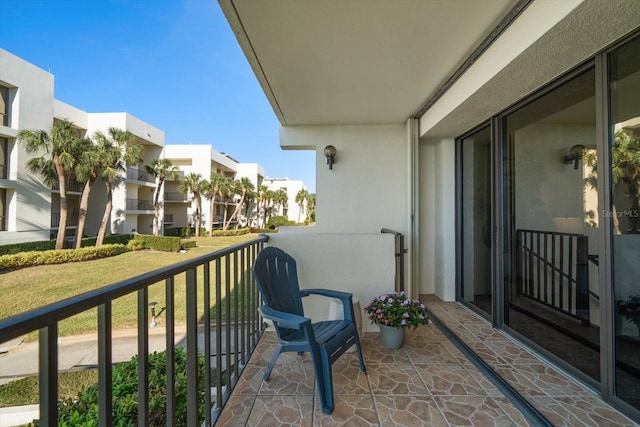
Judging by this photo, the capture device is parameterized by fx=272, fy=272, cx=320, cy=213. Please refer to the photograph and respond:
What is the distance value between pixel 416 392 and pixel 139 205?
21094 mm

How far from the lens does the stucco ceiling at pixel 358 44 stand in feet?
5.79

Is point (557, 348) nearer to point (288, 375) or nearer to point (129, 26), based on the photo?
point (288, 375)

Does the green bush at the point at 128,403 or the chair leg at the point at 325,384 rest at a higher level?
the chair leg at the point at 325,384

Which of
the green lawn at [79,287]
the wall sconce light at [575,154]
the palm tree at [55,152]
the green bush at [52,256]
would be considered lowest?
the green lawn at [79,287]

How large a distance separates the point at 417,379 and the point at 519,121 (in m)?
2.52

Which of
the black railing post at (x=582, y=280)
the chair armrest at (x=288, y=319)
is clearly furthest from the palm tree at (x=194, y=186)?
the black railing post at (x=582, y=280)

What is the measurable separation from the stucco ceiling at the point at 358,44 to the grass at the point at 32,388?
12.2 ft

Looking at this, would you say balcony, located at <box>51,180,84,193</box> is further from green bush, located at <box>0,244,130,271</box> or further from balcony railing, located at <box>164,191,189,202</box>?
balcony railing, located at <box>164,191,189,202</box>

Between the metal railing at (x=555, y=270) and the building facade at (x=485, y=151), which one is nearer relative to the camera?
the building facade at (x=485, y=151)

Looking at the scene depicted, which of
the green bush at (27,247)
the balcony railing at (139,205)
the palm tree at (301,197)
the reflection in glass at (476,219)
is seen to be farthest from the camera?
the palm tree at (301,197)

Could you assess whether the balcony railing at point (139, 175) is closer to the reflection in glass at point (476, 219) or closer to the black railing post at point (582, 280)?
the reflection in glass at point (476, 219)

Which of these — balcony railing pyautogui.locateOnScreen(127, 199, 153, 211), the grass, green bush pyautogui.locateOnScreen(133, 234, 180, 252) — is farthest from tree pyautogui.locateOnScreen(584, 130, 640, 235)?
balcony railing pyautogui.locateOnScreen(127, 199, 153, 211)

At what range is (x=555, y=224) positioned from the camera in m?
2.32

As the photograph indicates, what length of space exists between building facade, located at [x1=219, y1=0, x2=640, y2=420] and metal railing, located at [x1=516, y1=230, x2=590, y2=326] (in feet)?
0.04
